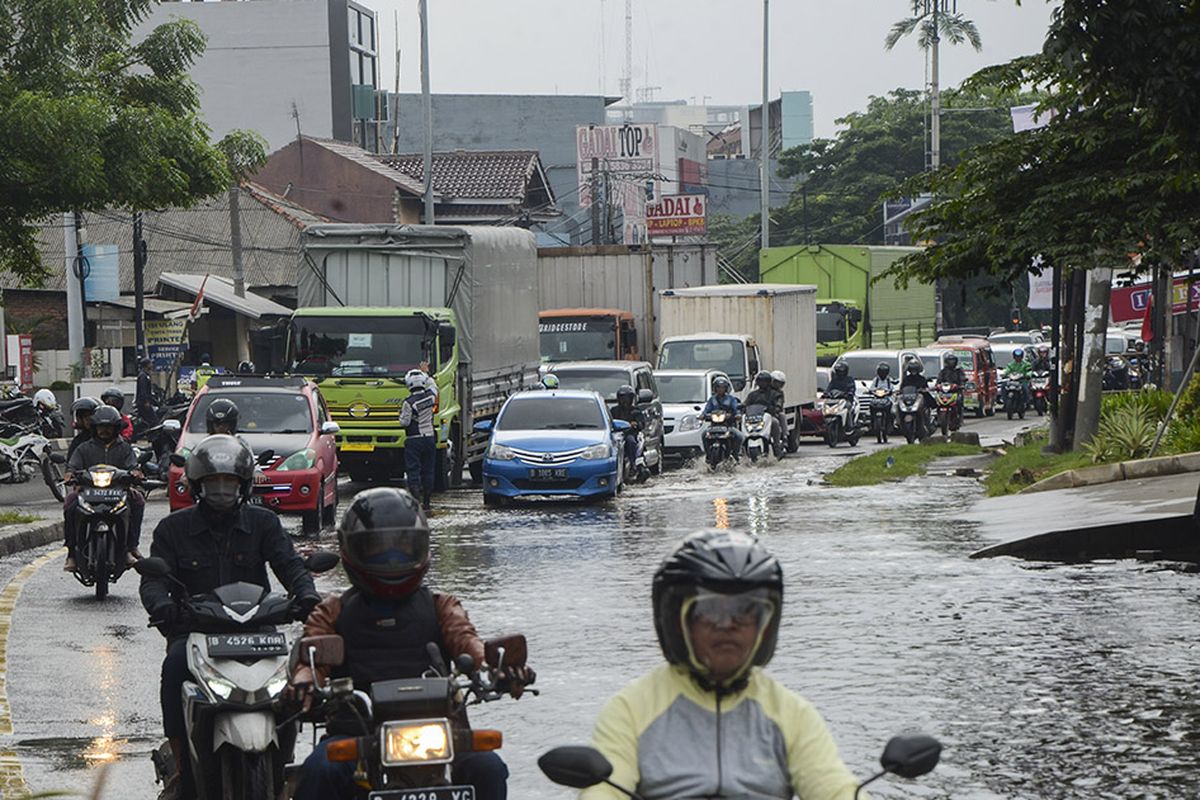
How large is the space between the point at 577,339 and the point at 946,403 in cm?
722

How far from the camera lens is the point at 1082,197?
18.0m

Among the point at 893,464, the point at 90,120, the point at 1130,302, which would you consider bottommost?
the point at 893,464

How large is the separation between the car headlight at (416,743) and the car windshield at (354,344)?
22.4 metres

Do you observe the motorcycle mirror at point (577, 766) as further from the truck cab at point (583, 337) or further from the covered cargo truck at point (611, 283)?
A: the covered cargo truck at point (611, 283)

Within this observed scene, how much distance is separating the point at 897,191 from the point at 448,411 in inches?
377

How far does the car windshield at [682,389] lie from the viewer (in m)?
34.2

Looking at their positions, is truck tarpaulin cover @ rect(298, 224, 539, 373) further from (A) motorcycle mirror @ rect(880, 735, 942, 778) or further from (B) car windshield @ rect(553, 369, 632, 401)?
(A) motorcycle mirror @ rect(880, 735, 942, 778)

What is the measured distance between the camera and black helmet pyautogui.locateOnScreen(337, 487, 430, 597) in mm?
6230

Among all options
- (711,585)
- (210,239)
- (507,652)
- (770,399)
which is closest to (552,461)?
(770,399)

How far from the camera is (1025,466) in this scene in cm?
A: 2658

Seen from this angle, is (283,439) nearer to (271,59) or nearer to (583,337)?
(583,337)

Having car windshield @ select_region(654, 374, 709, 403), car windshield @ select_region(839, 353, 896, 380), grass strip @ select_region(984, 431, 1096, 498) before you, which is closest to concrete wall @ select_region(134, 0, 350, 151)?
car windshield @ select_region(839, 353, 896, 380)

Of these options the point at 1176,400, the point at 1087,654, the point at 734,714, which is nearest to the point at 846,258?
the point at 1176,400

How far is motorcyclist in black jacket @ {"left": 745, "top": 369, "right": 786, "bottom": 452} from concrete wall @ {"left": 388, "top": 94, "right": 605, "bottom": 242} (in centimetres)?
6235
